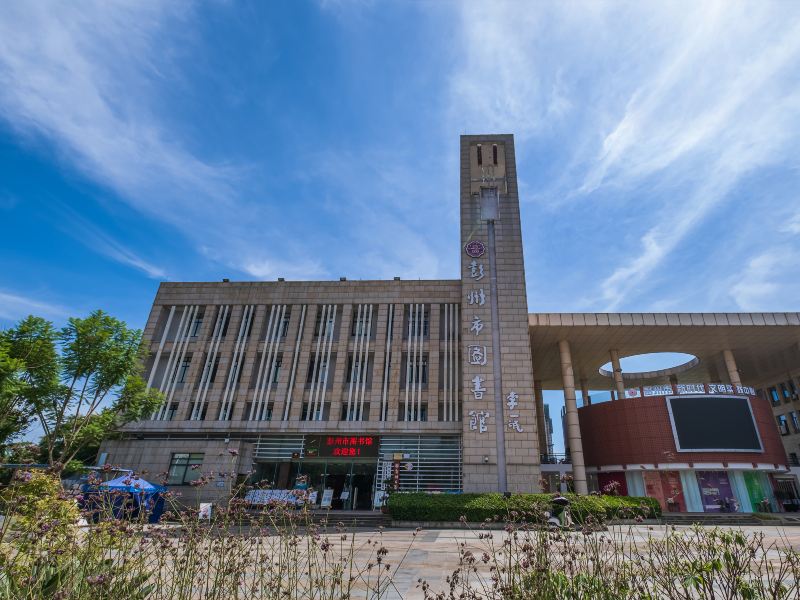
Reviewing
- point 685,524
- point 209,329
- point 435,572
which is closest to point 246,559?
point 435,572

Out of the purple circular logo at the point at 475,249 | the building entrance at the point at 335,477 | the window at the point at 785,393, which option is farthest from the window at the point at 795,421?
the building entrance at the point at 335,477

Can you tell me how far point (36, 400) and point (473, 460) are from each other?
62.6 feet

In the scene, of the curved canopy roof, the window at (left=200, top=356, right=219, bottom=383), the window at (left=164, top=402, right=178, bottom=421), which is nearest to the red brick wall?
the curved canopy roof

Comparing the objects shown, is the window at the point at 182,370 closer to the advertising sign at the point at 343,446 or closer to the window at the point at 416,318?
the advertising sign at the point at 343,446

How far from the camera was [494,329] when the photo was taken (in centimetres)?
2562

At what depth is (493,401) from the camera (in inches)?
942

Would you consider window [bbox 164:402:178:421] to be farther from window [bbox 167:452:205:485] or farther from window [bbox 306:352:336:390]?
window [bbox 306:352:336:390]

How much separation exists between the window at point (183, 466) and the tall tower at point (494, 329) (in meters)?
14.5

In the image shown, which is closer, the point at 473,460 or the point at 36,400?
the point at 36,400

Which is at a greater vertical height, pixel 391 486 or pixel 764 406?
pixel 764 406

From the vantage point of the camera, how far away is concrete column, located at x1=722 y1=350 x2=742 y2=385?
2833 centimetres

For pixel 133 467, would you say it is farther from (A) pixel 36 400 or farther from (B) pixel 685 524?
(B) pixel 685 524

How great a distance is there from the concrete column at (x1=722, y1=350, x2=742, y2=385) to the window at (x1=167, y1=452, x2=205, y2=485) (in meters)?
32.6

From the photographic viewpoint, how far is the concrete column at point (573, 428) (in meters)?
24.4
